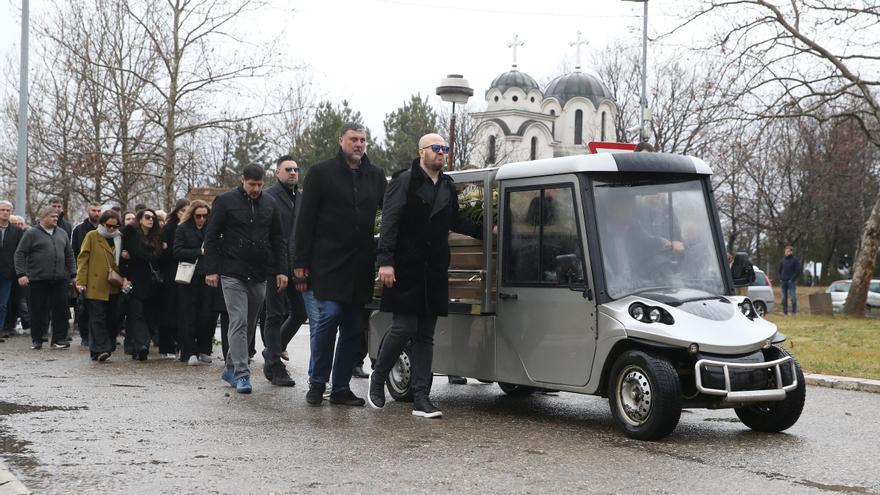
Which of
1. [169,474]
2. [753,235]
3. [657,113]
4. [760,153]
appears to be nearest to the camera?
[169,474]

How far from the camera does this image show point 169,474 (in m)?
6.08

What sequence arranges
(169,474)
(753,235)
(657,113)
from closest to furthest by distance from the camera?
(169,474) < (657,113) < (753,235)

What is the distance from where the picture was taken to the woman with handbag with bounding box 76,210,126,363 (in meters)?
13.4

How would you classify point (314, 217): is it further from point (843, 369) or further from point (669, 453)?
point (843, 369)

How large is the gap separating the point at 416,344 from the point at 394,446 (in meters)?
1.78

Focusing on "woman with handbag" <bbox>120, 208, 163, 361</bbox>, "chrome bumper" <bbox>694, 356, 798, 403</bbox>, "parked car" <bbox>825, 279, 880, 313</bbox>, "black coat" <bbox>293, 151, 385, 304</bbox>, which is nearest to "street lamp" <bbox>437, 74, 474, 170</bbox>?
"woman with handbag" <bbox>120, 208, 163, 361</bbox>

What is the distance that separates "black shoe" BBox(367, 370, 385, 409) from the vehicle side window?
1.28 metres

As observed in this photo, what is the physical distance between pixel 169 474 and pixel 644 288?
3658 mm

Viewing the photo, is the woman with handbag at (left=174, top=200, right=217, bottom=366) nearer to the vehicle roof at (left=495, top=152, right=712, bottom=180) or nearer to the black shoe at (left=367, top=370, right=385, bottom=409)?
the black shoe at (left=367, top=370, right=385, bottom=409)

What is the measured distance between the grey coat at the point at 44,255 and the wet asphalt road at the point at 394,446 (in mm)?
5371

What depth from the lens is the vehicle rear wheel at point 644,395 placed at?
7410 mm

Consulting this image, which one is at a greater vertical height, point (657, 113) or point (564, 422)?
point (657, 113)

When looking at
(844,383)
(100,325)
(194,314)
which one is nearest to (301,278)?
(194,314)

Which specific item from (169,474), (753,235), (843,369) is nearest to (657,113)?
(753,235)
